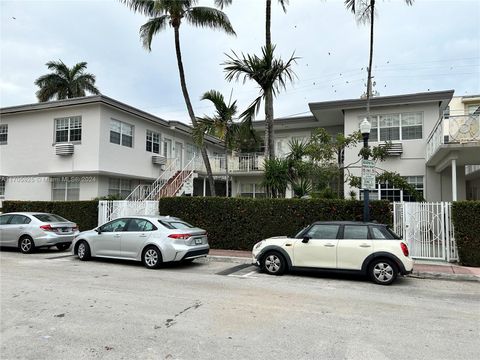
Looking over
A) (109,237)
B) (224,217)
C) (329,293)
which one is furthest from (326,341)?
(224,217)

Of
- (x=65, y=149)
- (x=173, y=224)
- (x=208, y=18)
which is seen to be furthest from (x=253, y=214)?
(x=65, y=149)

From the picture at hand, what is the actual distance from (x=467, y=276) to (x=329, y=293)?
419 cm

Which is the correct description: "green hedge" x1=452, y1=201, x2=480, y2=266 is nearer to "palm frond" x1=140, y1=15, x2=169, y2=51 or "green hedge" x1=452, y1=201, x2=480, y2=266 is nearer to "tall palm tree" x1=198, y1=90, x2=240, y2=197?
"tall palm tree" x1=198, y1=90, x2=240, y2=197

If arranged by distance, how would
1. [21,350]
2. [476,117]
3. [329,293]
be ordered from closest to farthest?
[21,350]
[329,293]
[476,117]

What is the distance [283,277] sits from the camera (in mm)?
9039

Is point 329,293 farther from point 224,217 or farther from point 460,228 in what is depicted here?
point 224,217

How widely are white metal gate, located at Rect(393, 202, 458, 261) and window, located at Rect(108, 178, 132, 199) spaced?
14.2 metres

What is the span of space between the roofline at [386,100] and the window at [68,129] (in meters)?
11.9

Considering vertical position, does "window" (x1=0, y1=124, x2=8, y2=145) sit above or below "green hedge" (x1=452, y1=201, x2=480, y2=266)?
above

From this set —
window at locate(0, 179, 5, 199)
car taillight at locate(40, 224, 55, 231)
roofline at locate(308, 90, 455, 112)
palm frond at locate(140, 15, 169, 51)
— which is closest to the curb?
roofline at locate(308, 90, 455, 112)

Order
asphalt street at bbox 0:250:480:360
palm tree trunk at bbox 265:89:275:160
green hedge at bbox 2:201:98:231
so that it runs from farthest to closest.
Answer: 1. green hedge at bbox 2:201:98:231
2. palm tree trunk at bbox 265:89:275:160
3. asphalt street at bbox 0:250:480:360

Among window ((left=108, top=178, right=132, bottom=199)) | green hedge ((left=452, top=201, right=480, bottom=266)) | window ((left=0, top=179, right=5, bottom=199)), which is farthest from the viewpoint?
window ((left=0, top=179, right=5, bottom=199))

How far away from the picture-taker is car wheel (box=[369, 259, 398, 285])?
8.25 metres

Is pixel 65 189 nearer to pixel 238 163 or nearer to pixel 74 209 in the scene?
pixel 74 209
